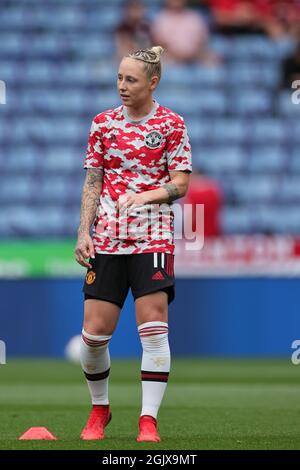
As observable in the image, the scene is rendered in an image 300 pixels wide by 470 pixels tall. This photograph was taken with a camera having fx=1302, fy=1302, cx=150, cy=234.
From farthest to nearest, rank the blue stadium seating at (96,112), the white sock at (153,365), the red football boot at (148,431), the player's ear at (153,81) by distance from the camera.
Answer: the blue stadium seating at (96,112) → the player's ear at (153,81) → the white sock at (153,365) → the red football boot at (148,431)

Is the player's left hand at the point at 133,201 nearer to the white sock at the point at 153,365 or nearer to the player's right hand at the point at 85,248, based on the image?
the player's right hand at the point at 85,248

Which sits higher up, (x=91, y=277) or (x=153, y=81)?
(x=153, y=81)

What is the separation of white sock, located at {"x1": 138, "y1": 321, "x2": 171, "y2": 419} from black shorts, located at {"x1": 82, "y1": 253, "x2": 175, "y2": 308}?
0.20 meters

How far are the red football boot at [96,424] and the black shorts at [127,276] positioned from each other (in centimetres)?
61

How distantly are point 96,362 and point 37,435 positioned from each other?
485 mm

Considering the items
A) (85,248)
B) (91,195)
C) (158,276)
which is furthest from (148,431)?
(91,195)

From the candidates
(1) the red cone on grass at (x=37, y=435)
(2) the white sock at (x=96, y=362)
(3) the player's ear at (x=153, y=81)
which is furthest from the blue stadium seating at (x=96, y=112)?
(3) the player's ear at (x=153, y=81)

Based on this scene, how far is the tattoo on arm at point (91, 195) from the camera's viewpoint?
22.0 ft

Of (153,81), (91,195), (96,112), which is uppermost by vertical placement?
(153,81)

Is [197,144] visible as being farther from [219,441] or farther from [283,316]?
[219,441]

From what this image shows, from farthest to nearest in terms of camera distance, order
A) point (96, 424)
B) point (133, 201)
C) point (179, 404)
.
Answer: point (179, 404), point (96, 424), point (133, 201)

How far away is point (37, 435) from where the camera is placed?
6.64m

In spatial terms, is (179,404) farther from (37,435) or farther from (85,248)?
(85,248)

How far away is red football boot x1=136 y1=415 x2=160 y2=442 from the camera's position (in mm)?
6369
